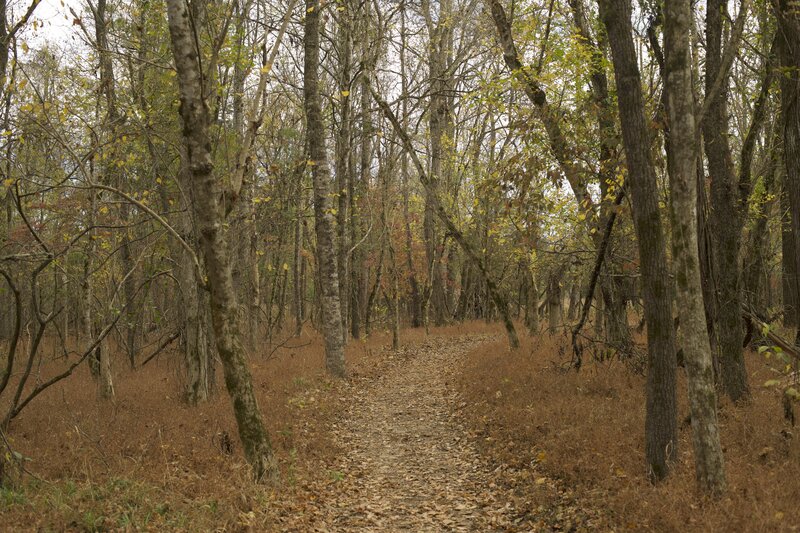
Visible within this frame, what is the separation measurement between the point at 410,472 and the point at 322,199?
26.8 ft

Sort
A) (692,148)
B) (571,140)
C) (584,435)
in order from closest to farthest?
(692,148) < (584,435) < (571,140)

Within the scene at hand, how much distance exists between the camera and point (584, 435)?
8.27 m

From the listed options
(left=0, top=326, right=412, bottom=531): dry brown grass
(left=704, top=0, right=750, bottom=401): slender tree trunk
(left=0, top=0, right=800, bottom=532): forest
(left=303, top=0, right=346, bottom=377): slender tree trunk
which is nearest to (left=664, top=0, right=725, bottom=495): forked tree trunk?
(left=0, top=0, right=800, bottom=532): forest

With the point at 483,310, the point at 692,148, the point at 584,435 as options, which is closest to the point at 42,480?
the point at 584,435

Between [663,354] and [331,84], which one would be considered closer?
[663,354]

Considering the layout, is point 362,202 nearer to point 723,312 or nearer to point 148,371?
point 148,371

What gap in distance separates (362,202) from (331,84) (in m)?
5.92

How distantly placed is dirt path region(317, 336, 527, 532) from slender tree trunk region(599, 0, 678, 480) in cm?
197

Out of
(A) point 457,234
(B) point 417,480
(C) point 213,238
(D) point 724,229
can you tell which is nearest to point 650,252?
(D) point 724,229

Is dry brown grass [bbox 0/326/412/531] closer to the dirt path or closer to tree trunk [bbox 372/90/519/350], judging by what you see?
the dirt path

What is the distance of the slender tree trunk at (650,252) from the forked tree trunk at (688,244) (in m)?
0.56

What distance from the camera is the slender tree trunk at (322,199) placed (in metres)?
14.8

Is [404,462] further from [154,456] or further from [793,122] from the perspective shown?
[793,122]

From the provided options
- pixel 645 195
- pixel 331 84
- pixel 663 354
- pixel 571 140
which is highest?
pixel 331 84
